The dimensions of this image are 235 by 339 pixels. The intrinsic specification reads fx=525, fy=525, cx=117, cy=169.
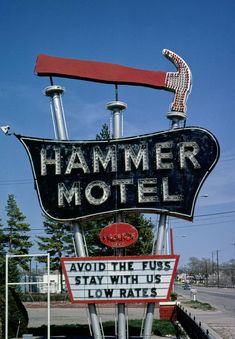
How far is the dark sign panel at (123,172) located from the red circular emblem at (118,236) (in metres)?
0.62

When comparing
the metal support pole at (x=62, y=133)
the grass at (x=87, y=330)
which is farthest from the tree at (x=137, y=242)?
the metal support pole at (x=62, y=133)

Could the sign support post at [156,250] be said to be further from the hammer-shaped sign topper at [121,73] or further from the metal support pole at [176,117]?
the hammer-shaped sign topper at [121,73]

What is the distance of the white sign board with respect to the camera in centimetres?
1486

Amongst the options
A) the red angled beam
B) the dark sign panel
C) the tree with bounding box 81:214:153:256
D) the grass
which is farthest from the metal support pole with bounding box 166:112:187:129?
the tree with bounding box 81:214:153:256

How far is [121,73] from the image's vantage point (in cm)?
1591

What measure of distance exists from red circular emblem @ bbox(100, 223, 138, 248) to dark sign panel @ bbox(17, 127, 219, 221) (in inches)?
24.2

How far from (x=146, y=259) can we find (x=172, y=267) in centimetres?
77

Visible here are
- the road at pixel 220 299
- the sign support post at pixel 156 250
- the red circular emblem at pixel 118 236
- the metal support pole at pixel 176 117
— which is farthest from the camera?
the road at pixel 220 299

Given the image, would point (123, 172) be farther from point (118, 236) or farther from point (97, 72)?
point (97, 72)

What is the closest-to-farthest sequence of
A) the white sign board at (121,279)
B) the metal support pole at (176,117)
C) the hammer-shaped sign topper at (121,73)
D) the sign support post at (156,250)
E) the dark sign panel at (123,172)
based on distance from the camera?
the white sign board at (121,279)
the dark sign panel at (123,172)
the sign support post at (156,250)
the metal support pole at (176,117)
the hammer-shaped sign topper at (121,73)

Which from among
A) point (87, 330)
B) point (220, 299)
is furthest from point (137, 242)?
point (87, 330)

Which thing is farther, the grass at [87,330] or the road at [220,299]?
the road at [220,299]

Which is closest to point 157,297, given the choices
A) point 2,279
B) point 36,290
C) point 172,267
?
point 172,267

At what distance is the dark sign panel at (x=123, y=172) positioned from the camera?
15.0 meters
